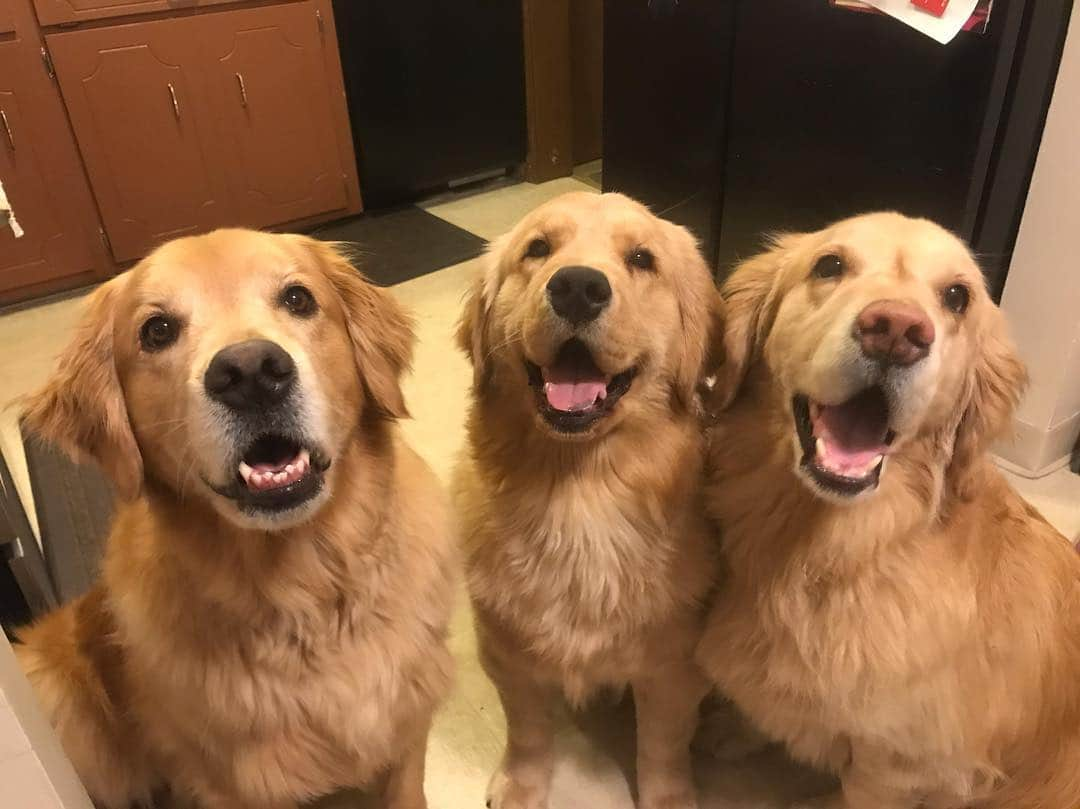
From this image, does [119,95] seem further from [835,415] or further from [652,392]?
[835,415]

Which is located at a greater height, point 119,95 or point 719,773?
point 119,95

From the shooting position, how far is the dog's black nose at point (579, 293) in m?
1.36

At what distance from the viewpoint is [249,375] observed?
1.13 metres

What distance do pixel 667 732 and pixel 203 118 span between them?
3.49 m

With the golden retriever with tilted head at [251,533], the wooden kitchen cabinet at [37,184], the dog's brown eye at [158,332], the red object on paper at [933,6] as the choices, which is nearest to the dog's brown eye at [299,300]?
the golden retriever with tilted head at [251,533]

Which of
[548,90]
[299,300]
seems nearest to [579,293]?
[299,300]

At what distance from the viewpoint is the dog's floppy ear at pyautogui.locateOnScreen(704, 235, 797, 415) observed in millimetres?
1492

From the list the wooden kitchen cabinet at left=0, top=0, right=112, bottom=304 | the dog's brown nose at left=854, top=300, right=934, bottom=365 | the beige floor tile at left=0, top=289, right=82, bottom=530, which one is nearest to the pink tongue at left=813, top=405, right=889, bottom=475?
the dog's brown nose at left=854, top=300, right=934, bottom=365

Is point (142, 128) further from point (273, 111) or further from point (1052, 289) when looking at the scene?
point (1052, 289)

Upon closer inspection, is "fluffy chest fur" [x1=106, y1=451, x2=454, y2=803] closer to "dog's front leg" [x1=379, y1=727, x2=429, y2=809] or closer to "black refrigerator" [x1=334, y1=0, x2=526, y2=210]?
"dog's front leg" [x1=379, y1=727, x2=429, y2=809]

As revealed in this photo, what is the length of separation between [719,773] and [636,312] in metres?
1.06

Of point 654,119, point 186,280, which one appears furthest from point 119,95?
point 186,280

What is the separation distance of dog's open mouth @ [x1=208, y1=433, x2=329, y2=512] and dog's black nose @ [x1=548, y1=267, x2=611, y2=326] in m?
0.43

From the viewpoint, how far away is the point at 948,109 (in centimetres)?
222
